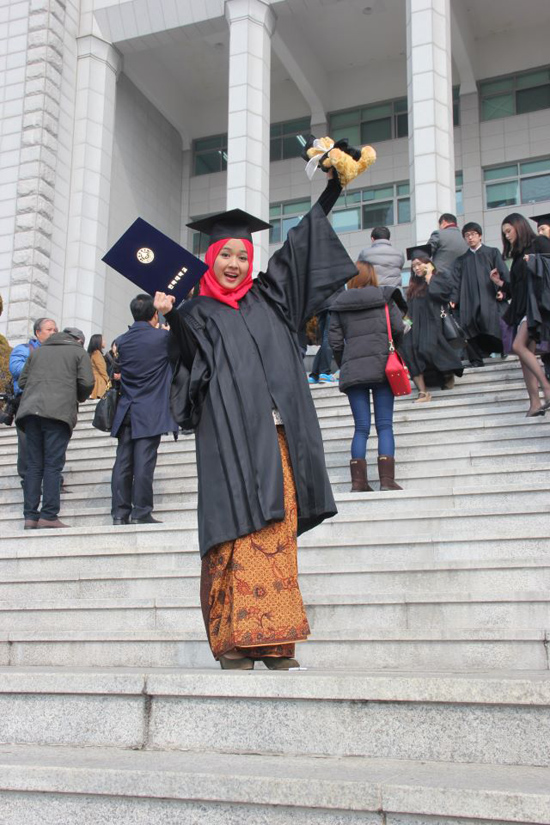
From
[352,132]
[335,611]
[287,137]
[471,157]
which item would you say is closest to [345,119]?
[352,132]

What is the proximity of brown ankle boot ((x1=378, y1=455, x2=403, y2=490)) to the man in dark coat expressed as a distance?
1.72 metres

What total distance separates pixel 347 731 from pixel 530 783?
62 centimetres

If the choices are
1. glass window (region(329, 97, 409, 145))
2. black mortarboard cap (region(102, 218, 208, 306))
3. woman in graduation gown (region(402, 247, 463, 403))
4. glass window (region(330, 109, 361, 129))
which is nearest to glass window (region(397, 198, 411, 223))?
glass window (region(329, 97, 409, 145))

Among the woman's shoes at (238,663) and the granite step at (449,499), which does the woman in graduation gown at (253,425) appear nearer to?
the woman's shoes at (238,663)

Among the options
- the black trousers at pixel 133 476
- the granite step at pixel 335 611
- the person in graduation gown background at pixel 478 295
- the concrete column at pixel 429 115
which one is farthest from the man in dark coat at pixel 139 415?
the concrete column at pixel 429 115

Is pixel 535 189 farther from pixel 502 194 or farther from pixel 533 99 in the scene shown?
pixel 533 99

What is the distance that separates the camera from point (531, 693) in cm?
262

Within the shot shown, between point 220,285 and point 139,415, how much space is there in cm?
343

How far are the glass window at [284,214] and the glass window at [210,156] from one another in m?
2.24

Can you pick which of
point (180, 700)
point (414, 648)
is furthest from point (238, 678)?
point (414, 648)

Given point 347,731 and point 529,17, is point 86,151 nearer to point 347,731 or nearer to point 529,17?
point 529,17

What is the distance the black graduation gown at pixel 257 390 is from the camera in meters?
3.56

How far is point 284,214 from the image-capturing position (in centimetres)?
2402

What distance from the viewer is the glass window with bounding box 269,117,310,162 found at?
79.2 ft
